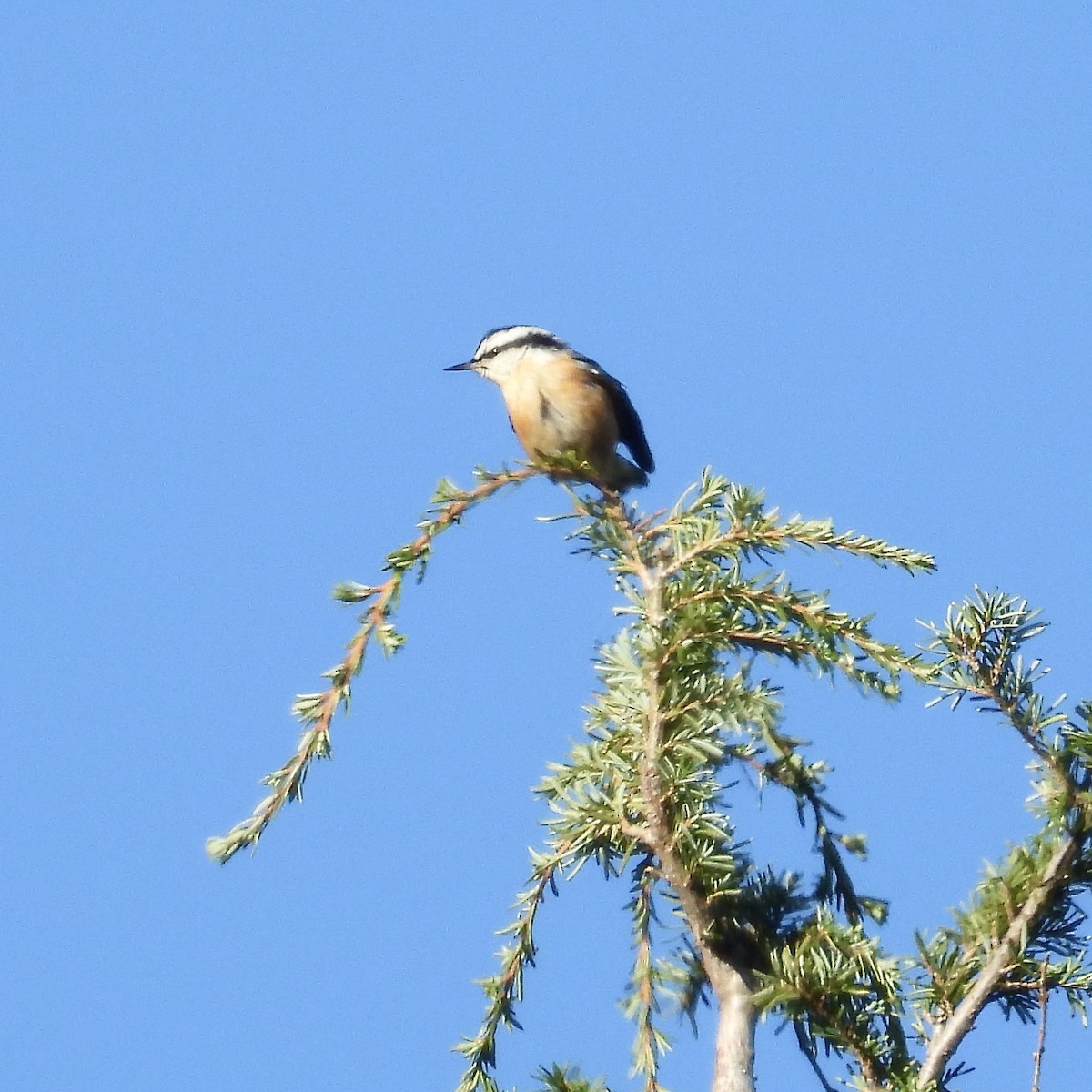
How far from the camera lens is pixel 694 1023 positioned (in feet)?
8.86

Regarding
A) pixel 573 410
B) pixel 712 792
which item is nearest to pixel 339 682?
pixel 712 792

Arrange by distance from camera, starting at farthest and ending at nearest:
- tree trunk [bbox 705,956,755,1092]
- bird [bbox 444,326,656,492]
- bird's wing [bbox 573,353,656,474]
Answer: bird's wing [bbox 573,353,656,474] < bird [bbox 444,326,656,492] < tree trunk [bbox 705,956,755,1092]

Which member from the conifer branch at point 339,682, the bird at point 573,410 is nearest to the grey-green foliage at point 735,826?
the conifer branch at point 339,682

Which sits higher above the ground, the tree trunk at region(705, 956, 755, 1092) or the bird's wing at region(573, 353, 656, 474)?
A: the bird's wing at region(573, 353, 656, 474)

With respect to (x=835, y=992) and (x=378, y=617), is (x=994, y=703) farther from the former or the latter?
(x=378, y=617)

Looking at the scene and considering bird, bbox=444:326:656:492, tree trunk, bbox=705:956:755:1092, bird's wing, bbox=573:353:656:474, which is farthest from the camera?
bird's wing, bbox=573:353:656:474

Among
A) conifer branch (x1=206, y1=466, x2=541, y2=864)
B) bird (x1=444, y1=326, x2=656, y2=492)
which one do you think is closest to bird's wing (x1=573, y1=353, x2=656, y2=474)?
bird (x1=444, y1=326, x2=656, y2=492)

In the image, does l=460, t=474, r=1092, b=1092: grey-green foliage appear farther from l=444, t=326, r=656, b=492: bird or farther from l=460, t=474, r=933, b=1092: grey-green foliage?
l=444, t=326, r=656, b=492: bird

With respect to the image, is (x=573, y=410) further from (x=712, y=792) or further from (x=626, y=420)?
(x=712, y=792)

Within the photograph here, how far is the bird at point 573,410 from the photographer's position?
6656 mm

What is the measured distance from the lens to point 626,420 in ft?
22.8

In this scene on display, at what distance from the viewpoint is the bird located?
6656 millimetres

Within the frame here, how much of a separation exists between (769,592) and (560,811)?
61 cm

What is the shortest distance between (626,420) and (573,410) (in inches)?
15.2
